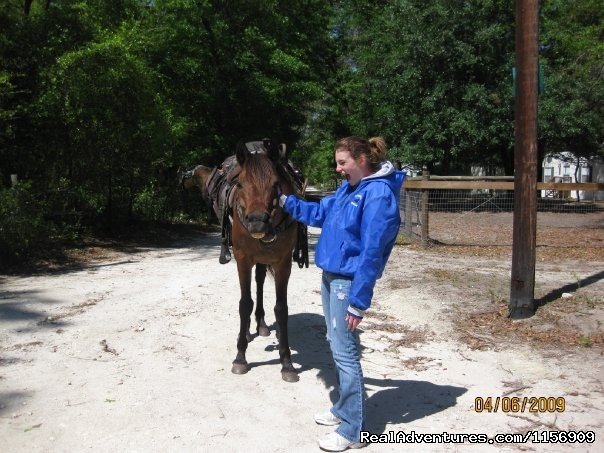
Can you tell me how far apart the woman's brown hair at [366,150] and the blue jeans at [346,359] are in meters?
0.74

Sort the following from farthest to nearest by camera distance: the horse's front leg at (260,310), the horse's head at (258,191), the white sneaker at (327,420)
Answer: the horse's front leg at (260,310) < the horse's head at (258,191) < the white sneaker at (327,420)

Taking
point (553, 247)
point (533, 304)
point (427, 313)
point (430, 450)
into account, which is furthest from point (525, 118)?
point (553, 247)

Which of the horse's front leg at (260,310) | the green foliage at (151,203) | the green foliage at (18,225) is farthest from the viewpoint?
the green foliage at (151,203)

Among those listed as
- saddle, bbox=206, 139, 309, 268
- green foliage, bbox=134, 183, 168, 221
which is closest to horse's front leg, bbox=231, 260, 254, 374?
saddle, bbox=206, 139, 309, 268

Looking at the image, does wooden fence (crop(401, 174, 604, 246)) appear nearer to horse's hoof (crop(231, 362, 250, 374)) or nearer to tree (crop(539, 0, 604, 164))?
tree (crop(539, 0, 604, 164))

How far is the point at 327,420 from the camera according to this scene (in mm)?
3562

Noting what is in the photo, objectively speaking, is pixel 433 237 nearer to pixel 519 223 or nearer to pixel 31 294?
pixel 519 223

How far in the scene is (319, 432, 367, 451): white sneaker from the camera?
10.5ft

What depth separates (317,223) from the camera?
3.70 m

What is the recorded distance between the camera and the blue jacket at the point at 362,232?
118 inches
